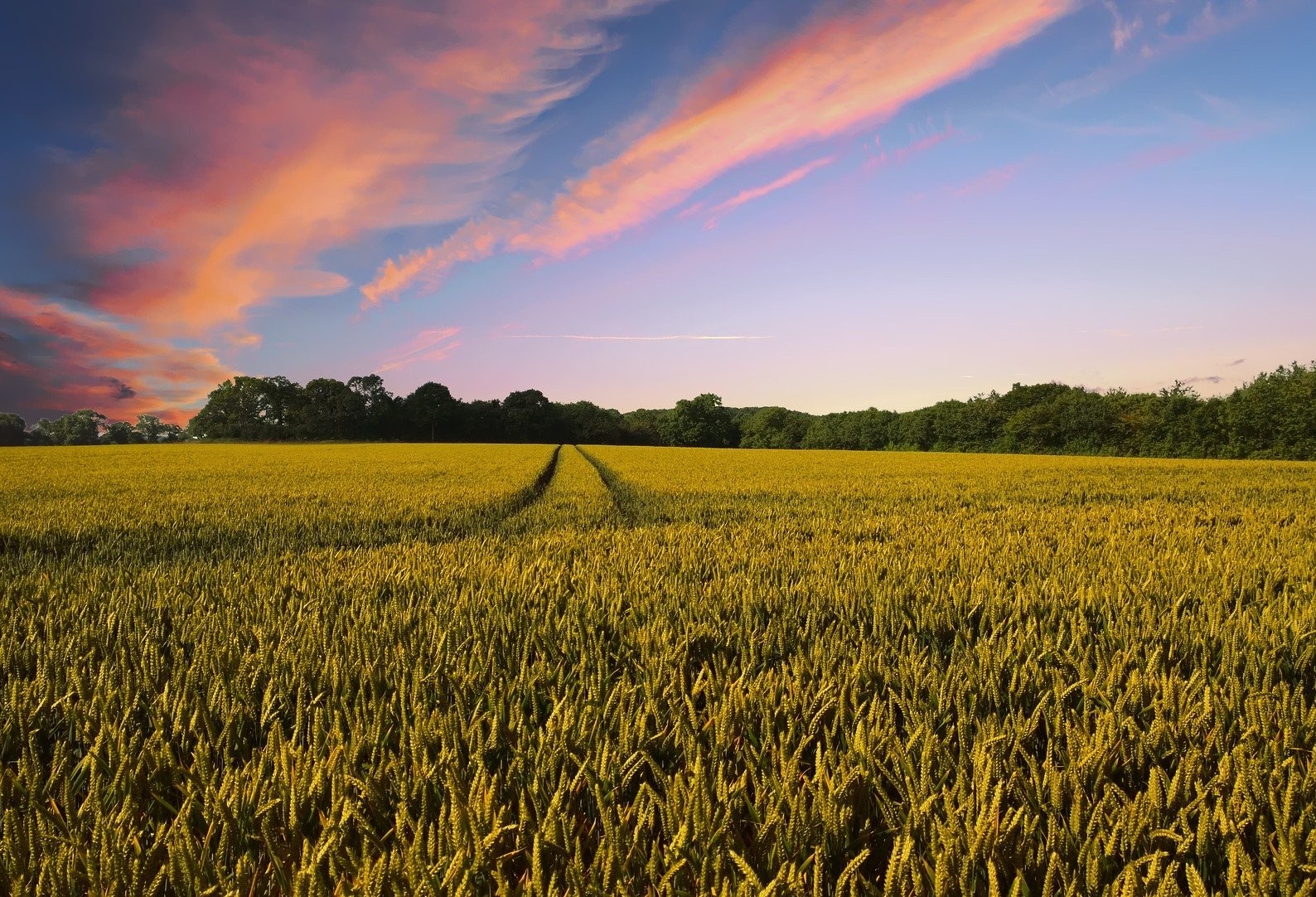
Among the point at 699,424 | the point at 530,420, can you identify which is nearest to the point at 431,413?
the point at 530,420

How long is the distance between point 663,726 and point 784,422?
122 m

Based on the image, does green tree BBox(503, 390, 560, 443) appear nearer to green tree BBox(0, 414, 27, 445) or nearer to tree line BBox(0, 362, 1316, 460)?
tree line BBox(0, 362, 1316, 460)

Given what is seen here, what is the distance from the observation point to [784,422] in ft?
398

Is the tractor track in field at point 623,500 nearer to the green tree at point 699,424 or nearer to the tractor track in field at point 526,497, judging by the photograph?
the tractor track in field at point 526,497

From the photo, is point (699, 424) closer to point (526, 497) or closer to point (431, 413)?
point (431, 413)

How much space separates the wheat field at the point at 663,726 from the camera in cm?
129

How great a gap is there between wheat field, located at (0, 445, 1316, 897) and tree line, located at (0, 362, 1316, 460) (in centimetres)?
7528

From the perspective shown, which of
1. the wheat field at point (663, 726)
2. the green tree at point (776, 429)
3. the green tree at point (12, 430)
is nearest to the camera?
the wheat field at point (663, 726)

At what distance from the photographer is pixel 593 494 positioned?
1412cm

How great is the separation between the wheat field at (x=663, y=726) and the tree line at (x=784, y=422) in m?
75.3

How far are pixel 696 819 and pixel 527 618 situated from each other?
216 centimetres

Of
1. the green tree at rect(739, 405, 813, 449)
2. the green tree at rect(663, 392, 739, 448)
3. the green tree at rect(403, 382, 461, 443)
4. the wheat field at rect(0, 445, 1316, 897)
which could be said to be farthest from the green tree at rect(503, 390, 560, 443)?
the wheat field at rect(0, 445, 1316, 897)

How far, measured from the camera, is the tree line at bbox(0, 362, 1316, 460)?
197ft

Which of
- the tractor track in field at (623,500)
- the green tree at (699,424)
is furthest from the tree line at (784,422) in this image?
the tractor track in field at (623,500)
